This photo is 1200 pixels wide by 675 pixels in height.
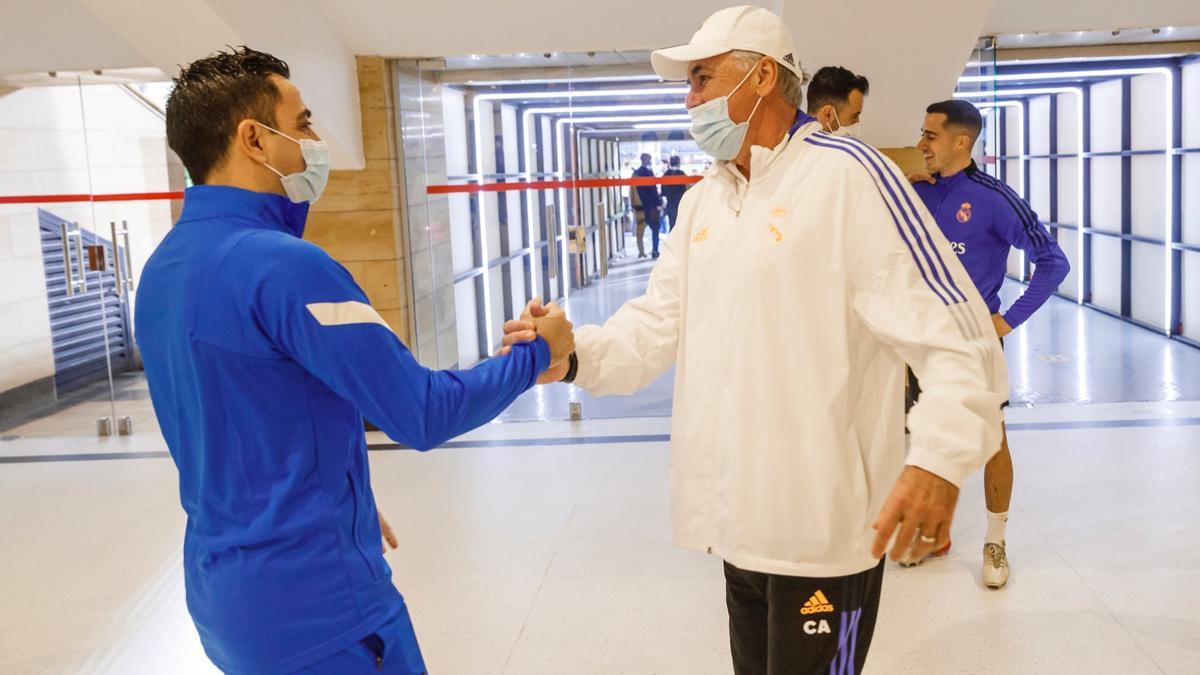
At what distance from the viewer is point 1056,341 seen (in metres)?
9.21

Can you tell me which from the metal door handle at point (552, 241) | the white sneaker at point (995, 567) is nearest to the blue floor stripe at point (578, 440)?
the metal door handle at point (552, 241)

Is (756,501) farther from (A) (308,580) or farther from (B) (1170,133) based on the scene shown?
(B) (1170,133)

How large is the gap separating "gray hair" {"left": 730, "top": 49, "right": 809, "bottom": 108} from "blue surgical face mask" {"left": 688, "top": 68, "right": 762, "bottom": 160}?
2 cm

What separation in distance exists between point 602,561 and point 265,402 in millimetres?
2746


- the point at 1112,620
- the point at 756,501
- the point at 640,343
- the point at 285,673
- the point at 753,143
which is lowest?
the point at 1112,620

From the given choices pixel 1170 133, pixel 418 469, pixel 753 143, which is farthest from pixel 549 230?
pixel 1170 133

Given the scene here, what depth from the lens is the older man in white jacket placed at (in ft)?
5.87

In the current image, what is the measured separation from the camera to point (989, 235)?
3818 mm

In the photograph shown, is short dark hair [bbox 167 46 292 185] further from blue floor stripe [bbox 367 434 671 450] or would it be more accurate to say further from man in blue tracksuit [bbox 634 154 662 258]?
man in blue tracksuit [bbox 634 154 662 258]

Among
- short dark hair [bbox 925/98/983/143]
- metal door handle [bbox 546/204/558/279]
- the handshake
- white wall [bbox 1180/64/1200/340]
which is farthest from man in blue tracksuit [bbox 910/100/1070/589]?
white wall [bbox 1180/64/1200/340]

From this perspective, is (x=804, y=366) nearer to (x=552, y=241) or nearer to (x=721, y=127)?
(x=721, y=127)

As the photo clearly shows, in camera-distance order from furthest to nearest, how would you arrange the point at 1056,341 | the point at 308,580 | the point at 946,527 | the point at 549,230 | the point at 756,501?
the point at 1056,341 → the point at 549,230 → the point at 756,501 → the point at 946,527 → the point at 308,580

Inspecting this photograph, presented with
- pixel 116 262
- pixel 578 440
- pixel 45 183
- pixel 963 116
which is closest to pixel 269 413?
pixel 963 116

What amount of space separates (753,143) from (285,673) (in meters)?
1.28
